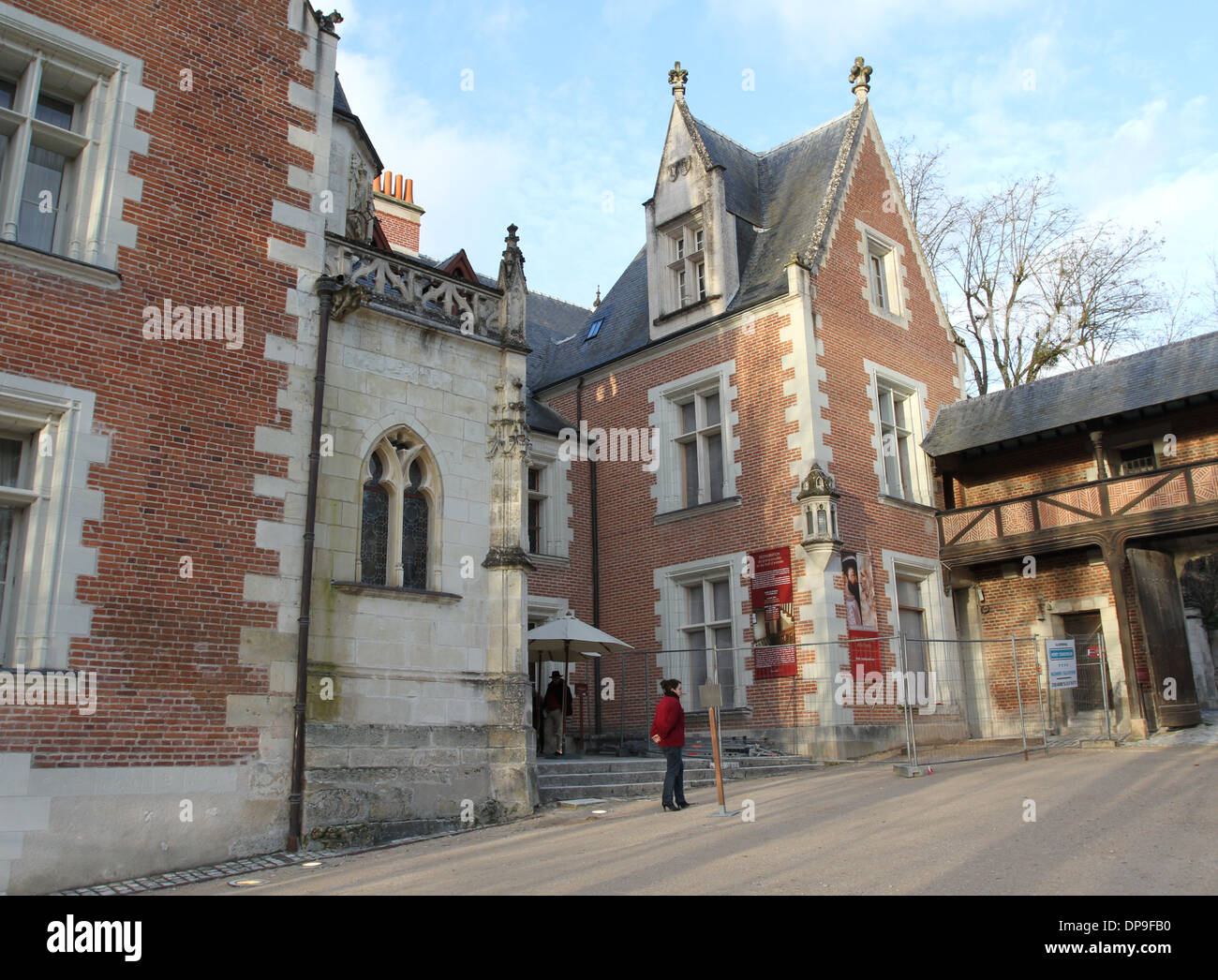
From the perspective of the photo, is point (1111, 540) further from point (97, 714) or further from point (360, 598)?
point (97, 714)

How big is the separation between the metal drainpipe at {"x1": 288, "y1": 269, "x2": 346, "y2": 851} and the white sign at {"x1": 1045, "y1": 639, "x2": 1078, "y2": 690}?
36.5ft

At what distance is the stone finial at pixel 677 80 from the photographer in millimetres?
20438

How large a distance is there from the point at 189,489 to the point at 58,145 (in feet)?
11.3

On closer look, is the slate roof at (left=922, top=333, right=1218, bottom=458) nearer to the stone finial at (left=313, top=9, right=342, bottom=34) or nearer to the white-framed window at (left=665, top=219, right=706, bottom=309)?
the white-framed window at (left=665, top=219, right=706, bottom=309)

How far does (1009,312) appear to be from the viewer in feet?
89.5

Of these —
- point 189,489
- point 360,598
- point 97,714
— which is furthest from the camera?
point 360,598

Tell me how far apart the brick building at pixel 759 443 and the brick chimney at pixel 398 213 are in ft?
15.1

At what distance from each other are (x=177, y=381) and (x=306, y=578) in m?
2.20

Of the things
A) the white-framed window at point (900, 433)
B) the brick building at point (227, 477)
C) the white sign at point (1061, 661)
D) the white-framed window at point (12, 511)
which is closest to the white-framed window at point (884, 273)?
the white-framed window at point (900, 433)

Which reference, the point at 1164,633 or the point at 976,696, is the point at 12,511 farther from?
the point at 1164,633

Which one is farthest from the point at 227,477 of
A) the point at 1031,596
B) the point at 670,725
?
the point at 1031,596

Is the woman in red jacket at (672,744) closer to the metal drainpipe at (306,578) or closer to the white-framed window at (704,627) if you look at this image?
the metal drainpipe at (306,578)

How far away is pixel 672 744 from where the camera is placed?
10.6 m
